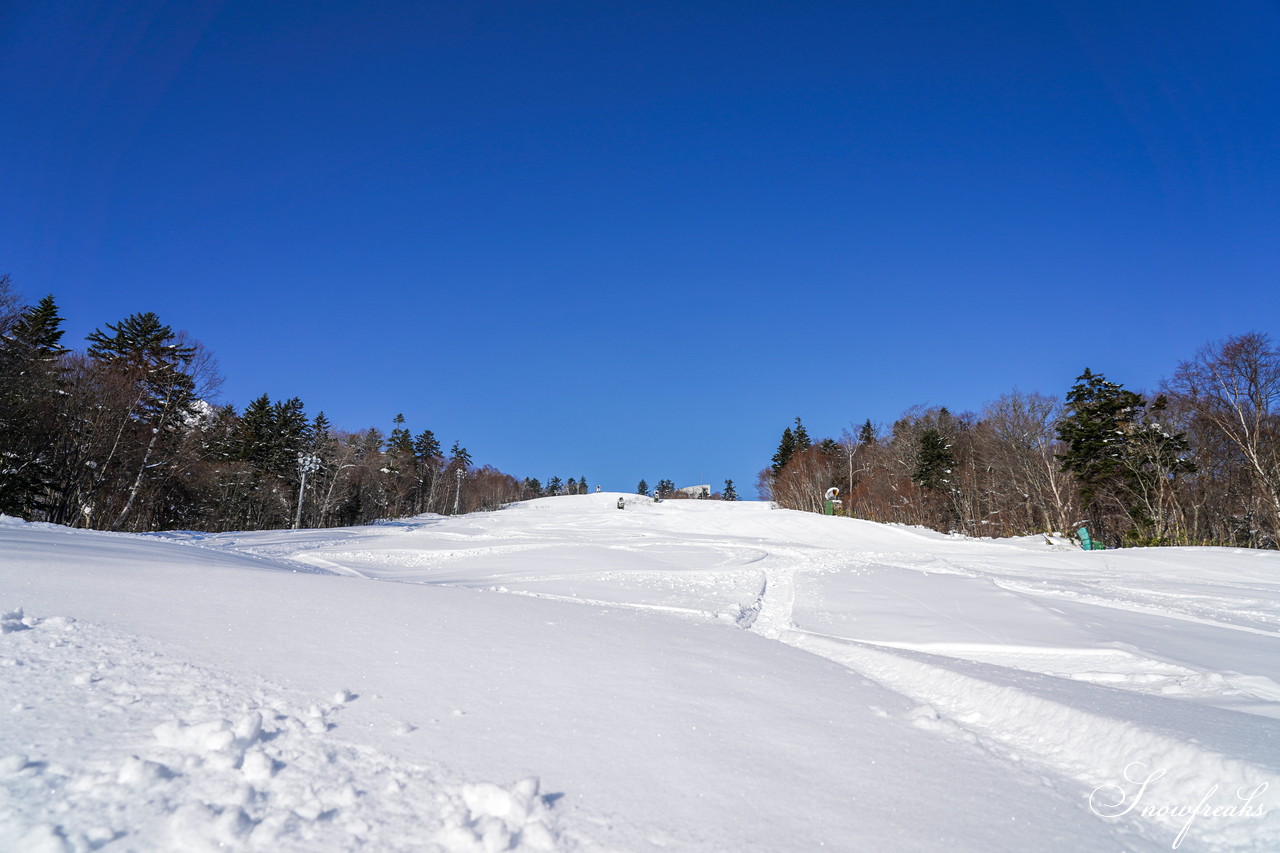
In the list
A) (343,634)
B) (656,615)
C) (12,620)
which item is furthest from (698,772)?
(656,615)

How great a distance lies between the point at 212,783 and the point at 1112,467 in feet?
124

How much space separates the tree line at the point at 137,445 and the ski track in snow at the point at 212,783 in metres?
27.1

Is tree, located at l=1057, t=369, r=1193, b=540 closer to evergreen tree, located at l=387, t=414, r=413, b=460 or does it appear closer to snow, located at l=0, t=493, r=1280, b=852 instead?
snow, located at l=0, t=493, r=1280, b=852

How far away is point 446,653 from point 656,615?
3.59 m

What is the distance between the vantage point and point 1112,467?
29.5 metres

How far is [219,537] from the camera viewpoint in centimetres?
1880

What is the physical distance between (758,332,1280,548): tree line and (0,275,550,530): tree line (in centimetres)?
4446

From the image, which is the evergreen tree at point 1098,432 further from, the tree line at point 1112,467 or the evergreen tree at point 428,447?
the evergreen tree at point 428,447

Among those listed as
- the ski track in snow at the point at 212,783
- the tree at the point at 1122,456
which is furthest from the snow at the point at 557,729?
the tree at the point at 1122,456

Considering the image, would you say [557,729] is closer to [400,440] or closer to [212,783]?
A: [212,783]

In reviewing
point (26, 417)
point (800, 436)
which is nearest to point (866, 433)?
point (800, 436)

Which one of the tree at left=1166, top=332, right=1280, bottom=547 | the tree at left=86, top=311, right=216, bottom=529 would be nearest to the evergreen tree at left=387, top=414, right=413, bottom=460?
the tree at left=86, top=311, right=216, bottom=529

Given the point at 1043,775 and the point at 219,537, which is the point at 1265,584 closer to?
the point at 1043,775

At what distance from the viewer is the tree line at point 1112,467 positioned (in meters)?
23.3
